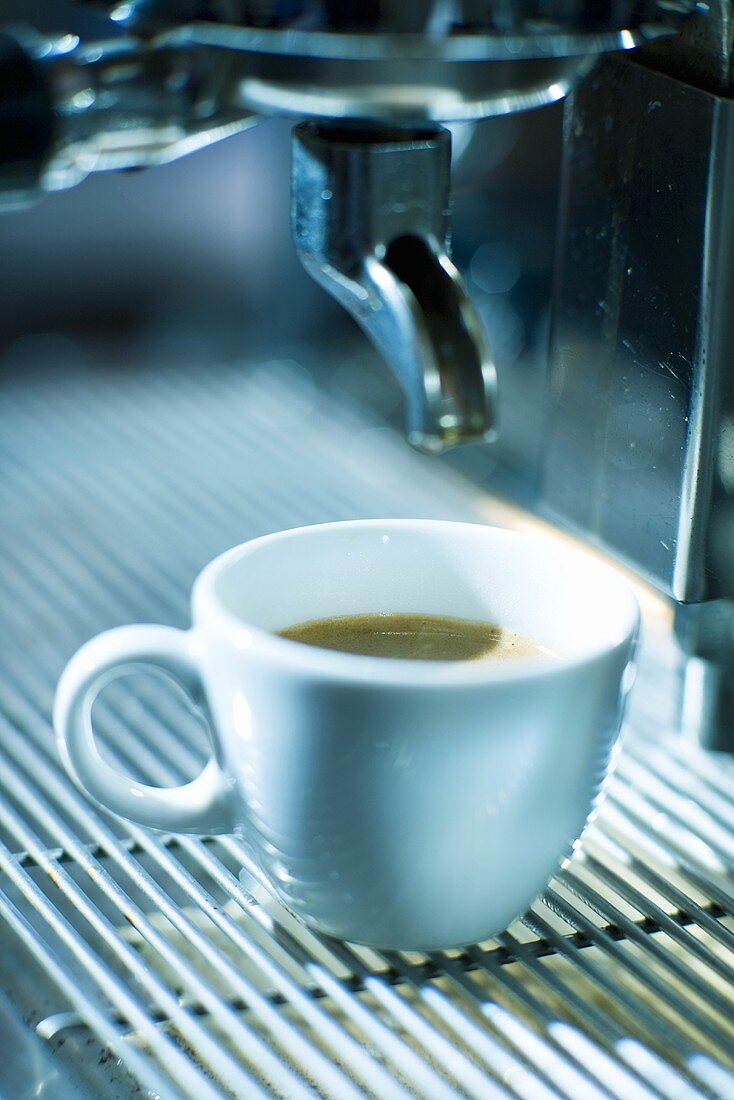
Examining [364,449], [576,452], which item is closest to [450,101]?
[576,452]

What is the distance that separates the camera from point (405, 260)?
354 millimetres

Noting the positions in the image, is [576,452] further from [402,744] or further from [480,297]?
[480,297]

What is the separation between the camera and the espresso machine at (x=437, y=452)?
11.6 inches

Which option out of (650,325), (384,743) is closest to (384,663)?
(384,743)

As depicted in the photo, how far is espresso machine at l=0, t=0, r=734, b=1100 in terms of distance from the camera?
0.29m

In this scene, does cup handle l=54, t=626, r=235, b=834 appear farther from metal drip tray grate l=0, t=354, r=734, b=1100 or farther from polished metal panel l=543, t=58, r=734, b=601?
polished metal panel l=543, t=58, r=734, b=601

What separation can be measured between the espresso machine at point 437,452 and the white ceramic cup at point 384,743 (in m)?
0.02

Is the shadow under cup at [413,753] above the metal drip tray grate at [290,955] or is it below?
above

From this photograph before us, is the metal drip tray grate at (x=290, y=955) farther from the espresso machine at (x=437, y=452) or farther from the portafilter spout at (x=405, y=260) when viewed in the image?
the portafilter spout at (x=405, y=260)

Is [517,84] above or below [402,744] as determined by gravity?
above

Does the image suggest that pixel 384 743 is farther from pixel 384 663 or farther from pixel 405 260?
pixel 405 260

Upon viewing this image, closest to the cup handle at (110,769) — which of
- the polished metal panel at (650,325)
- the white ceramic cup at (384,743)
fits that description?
the white ceramic cup at (384,743)

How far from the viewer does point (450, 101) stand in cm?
32

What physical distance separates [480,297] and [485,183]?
0.17ft
